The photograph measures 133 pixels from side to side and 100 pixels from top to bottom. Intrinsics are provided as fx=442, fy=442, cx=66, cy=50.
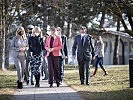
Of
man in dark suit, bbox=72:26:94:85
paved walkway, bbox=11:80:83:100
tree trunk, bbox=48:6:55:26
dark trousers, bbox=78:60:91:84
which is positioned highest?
tree trunk, bbox=48:6:55:26

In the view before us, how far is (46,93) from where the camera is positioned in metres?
13.4

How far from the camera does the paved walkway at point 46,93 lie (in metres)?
12.4

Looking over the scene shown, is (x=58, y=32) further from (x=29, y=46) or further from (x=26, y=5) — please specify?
(x=26, y=5)

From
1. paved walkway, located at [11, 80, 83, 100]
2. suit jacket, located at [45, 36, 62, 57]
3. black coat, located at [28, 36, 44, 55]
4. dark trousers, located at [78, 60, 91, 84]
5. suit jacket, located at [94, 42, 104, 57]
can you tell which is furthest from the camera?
suit jacket, located at [94, 42, 104, 57]

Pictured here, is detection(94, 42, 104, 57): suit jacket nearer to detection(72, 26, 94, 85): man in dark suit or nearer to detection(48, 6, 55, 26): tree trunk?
detection(72, 26, 94, 85): man in dark suit

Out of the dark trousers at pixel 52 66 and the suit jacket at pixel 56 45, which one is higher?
the suit jacket at pixel 56 45

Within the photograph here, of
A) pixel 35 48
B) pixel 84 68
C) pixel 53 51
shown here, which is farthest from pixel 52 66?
pixel 84 68

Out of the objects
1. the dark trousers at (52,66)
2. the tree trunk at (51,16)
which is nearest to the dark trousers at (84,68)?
the dark trousers at (52,66)

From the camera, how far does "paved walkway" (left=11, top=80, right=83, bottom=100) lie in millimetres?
12438

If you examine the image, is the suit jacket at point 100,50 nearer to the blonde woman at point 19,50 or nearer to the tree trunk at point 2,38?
the blonde woman at point 19,50

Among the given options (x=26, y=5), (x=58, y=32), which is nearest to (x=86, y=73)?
(x=58, y=32)

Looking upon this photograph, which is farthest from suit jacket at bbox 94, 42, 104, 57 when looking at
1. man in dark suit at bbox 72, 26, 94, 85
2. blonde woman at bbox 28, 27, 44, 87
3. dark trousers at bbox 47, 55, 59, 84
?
blonde woman at bbox 28, 27, 44, 87

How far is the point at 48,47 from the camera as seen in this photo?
15.4m

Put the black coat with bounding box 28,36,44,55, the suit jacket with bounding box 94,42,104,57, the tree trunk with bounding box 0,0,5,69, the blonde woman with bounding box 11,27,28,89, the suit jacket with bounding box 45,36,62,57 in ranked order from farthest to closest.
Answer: the tree trunk with bounding box 0,0,5,69, the suit jacket with bounding box 94,42,104,57, the suit jacket with bounding box 45,36,62,57, the black coat with bounding box 28,36,44,55, the blonde woman with bounding box 11,27,28,89
